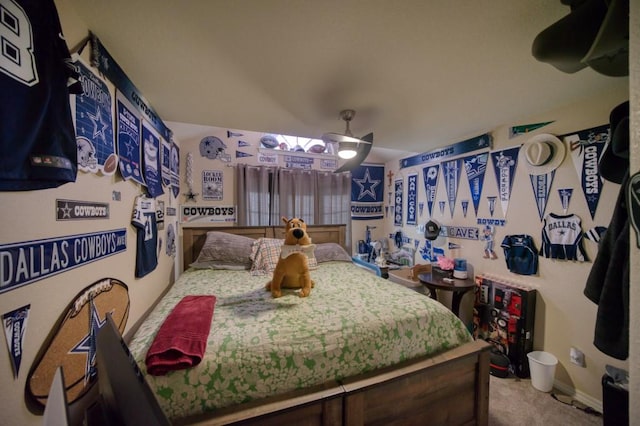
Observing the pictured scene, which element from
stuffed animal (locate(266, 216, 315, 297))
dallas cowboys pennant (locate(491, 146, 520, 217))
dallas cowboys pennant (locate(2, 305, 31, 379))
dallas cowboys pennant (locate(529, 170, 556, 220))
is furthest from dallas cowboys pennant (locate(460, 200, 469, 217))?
dallas cowboys pennant (locate(2, 305, 31, 379))

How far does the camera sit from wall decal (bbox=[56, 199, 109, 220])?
916mm

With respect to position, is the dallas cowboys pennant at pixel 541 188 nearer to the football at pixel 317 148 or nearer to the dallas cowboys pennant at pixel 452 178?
the dallas cowboys pennant at pixel 452 178

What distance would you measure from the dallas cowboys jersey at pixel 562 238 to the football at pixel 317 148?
2.78 metres

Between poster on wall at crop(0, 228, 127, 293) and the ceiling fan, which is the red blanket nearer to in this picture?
poster on wall at crop(0, 228, 127, 293)

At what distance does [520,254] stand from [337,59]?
2.30 metres

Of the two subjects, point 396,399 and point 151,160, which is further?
point 151,160

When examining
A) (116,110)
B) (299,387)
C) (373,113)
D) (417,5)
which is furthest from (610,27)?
(116,110)

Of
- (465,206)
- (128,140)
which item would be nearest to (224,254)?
(128,140)

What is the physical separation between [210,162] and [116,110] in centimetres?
187

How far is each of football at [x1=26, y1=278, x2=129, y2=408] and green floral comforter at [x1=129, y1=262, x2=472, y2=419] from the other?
18cm

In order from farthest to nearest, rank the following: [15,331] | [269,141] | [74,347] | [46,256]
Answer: [269,141]
[74,347]
[46,256]
[15,331]

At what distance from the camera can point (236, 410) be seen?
97 centimetres

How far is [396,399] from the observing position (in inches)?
47.7

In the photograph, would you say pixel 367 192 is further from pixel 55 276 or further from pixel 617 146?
pixel 55 276
